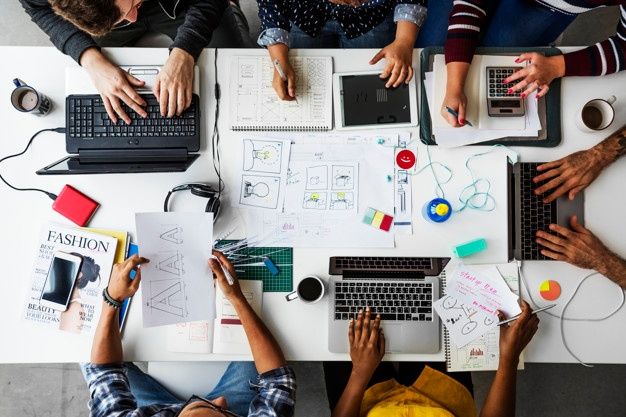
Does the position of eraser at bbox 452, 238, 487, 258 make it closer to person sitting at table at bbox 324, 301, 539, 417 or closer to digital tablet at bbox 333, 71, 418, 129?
person sitting at table at bbox 324, 301, 539, 417

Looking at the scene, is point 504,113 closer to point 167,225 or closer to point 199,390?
point 167,225

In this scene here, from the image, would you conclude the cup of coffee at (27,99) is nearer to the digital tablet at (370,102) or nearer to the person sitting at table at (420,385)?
the digital tablet at (370,102)

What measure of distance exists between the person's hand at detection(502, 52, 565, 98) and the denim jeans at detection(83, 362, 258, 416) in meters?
1.15

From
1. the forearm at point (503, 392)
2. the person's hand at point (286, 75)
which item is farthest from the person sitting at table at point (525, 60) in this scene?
the forearm at point (503, 392)

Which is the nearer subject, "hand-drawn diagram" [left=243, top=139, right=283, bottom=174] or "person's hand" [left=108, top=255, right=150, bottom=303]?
"person's hand" [left=108, top=255, right=150, bottom=303]

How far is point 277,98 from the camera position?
4.39ft

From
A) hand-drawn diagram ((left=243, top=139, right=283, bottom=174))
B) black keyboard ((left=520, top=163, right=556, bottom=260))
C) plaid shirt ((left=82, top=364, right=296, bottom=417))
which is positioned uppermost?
hand-drawn diagram ((left=243, top=139, right=283, bottom=174))

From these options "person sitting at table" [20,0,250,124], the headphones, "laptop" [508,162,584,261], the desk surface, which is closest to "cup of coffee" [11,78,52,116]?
the desk surface

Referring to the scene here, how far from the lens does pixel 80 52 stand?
131 centimetres

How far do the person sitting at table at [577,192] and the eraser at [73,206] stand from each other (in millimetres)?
A: 1245

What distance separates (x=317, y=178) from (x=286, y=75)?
30 centimetres

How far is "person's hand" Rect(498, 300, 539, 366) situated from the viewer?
1.23 meters

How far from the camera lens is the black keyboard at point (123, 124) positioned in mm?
1293

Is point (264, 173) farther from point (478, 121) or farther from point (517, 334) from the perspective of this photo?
point (517, 334)
